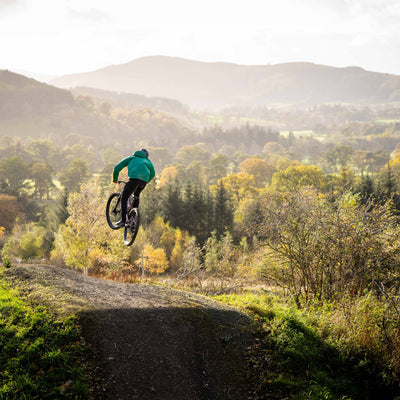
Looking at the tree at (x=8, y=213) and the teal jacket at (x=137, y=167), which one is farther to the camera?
the tree at (x=8, y=213)

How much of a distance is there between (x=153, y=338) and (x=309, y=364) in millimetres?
3913

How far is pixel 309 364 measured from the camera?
27.3 ft

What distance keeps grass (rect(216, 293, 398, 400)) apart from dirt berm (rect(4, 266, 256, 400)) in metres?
0.51

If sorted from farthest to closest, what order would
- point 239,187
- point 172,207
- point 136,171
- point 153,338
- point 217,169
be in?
point 217,169, point 239,187, point 172,207, point 136,171, point 153,338

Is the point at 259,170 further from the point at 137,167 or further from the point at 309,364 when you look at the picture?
the point at 309,364

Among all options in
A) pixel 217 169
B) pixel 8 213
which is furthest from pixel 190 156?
pixel 8 213

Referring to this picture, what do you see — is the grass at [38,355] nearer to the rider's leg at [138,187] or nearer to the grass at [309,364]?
the rider's leg at [138,187]

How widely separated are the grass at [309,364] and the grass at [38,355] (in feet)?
13.8

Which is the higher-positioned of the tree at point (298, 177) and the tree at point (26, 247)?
the tree at point (298, 177)


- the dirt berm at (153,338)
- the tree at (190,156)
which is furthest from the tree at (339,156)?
the dirt berm at (153,338)

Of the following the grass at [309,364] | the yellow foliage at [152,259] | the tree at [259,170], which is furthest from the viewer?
the tree at [259,170]

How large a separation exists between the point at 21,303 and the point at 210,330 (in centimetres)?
507

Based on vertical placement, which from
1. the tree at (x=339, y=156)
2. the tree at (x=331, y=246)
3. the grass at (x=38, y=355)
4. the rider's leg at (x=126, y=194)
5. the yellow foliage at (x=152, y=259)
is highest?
the tree at (x=339, y=156)

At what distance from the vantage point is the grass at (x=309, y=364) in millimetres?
7684
